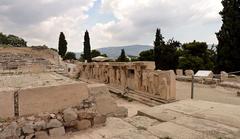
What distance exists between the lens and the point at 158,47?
1111 inches

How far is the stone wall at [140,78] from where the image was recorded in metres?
8.40

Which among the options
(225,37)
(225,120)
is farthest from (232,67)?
(225,120)

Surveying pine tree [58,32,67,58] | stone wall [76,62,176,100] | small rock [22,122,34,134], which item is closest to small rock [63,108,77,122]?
small rock [22,122,34,134]

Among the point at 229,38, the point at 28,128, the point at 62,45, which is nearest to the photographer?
the point at 28,128

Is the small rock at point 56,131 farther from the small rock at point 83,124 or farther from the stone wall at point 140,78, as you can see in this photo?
the stone wall at point 140,78

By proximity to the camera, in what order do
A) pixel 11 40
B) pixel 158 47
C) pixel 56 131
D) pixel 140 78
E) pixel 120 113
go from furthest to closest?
pixel 11 40 → pixel 158 47 → pixel 140 78 → pixel 120 113 → pixel 56 131

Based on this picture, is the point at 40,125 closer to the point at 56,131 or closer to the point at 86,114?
the point at 56,131

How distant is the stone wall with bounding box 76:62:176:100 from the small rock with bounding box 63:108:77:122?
5217mm

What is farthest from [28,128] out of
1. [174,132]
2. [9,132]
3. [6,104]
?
[174,132]

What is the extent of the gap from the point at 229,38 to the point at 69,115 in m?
19.2

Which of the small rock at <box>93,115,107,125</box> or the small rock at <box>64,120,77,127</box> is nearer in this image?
the small rock at <box>64,120,77,127</box>

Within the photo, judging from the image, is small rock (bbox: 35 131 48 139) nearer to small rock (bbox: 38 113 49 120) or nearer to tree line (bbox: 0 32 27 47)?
small rock (bbox: 38 113 49 120)

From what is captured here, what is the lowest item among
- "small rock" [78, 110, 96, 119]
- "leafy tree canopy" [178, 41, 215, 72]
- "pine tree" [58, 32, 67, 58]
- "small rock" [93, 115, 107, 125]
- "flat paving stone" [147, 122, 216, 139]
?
"flat paving stone" [147, 122, 216, 139]

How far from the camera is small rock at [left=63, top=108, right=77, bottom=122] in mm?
3596
